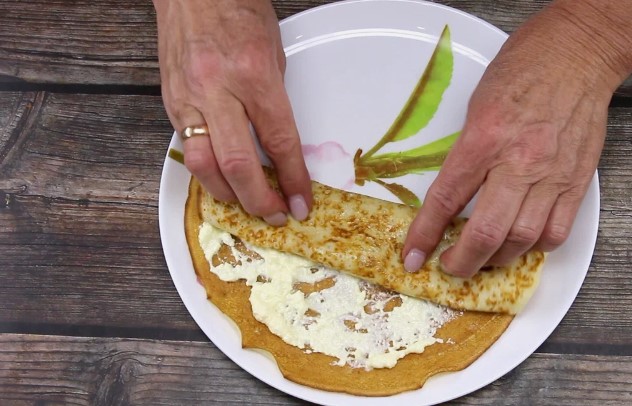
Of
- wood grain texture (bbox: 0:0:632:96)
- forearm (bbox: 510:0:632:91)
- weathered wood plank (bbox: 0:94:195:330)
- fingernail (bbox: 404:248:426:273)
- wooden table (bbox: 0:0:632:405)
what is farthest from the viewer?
wood grain texture (bbox: 0:0:632:96)

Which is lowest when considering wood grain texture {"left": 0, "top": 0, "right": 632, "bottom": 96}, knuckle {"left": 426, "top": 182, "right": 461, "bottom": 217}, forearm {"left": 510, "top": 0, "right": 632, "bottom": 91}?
Result: wood grain texture {"left": 0, "top": 0, "right": 632, "bottom": 96}

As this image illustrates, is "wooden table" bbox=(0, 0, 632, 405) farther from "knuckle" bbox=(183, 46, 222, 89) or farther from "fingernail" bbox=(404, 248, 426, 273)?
"knuckle" bbox=(183, 46, 222, 89)

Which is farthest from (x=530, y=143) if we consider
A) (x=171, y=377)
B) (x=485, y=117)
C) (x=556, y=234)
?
(x=171, y=377)

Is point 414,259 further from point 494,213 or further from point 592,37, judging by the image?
point 592,37

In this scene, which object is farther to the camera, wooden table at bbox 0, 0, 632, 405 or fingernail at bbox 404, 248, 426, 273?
wooden table at bbox 0, 0, 632, 405

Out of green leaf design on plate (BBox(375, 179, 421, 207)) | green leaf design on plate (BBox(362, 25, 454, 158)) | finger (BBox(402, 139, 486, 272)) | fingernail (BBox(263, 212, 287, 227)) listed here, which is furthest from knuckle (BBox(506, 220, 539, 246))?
fingernail (BBox(263, 212, 287, 227))

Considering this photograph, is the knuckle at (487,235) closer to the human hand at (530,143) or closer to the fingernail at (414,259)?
the human hand at (530,143)

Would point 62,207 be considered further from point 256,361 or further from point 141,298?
point 256,361

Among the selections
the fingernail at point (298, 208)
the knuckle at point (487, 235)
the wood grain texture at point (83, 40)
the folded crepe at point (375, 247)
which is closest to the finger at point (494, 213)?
the knuckle at point (487, 235)
